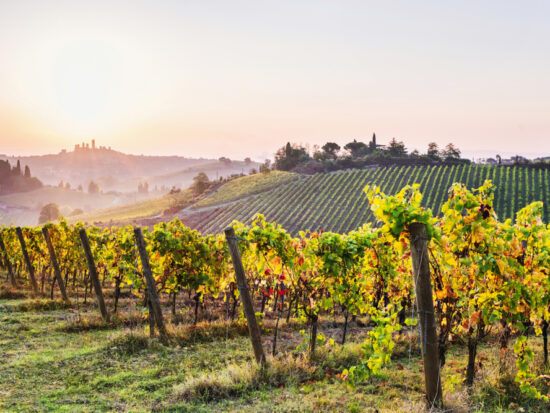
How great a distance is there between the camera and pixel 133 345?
22.0ft

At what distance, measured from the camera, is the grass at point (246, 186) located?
69.4 m

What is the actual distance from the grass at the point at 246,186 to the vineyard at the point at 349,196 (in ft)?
3.84

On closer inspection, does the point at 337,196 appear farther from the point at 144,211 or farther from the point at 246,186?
the point at 144,211

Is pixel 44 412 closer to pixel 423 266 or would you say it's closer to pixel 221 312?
pixel 423 266

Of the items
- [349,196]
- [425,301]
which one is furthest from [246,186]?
[425,301]

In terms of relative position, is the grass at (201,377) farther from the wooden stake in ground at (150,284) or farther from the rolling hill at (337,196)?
the rolling hill at (337,196)

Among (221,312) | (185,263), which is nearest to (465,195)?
(185,263)

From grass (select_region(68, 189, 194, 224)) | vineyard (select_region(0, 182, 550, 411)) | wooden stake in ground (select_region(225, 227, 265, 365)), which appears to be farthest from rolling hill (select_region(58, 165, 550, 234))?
wooden stake in ground (select_region(225, 227, 265, 365))

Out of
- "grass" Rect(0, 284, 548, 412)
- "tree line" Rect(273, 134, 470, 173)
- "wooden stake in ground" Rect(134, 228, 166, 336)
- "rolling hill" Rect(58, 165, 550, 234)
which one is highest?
"tree line" Rect(273, 134, 470, 173)

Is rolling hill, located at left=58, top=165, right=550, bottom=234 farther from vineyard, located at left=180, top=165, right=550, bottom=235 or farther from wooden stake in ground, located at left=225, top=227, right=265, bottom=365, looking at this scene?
wooden stake in ground, located at left=225, top=227, right=265, bottom=365

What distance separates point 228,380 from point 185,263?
4.48 meters

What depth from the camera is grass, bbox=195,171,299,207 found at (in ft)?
228

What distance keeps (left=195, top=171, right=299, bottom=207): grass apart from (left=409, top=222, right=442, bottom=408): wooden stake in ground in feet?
212

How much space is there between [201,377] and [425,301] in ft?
10.4
